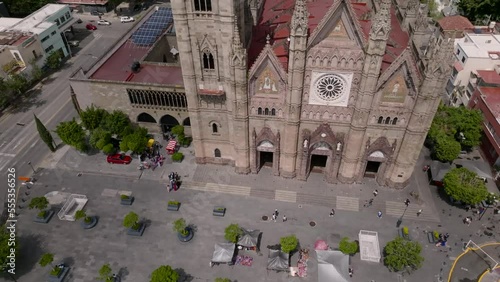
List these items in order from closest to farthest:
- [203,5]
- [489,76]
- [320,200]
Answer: [203,5], [320,200], [489,76]

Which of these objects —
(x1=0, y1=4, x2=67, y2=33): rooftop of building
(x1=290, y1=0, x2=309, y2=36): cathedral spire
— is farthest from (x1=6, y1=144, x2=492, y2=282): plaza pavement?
(x1=0, y1=4, x2=67, y2=33): rooftop of building

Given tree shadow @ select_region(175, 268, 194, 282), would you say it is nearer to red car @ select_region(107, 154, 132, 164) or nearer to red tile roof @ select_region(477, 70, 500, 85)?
red car @ select_region(107, 154, 132, 164)

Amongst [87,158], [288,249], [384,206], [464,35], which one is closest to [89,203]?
[87,158]

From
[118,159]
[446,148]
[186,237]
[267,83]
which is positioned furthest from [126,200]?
[446,148]

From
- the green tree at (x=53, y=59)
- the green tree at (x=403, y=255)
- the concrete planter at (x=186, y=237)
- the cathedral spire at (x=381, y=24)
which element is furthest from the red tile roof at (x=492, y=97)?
the green tree at (x=53, y=59)

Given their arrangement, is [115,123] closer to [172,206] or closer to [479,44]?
[172,206]

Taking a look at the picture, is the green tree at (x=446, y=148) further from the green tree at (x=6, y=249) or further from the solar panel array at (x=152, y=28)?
the green tree at (x=6, y=249)
